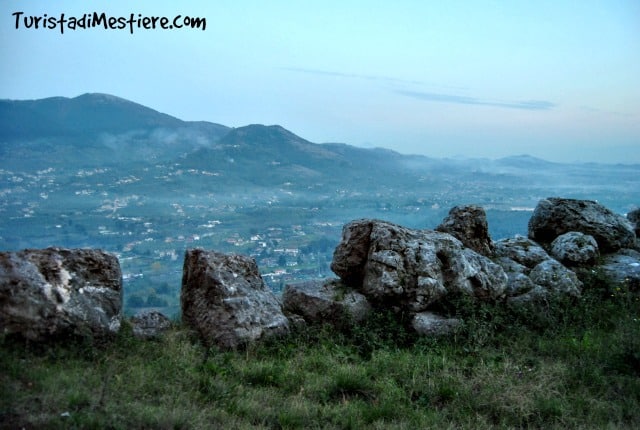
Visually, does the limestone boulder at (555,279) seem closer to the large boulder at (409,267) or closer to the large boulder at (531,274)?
the large boulder at (531,274)

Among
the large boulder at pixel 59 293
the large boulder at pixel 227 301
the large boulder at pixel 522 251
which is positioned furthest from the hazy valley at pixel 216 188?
the large boulder at pixel 522 251

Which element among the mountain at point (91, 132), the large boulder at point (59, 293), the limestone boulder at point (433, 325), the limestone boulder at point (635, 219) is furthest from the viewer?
the mountain at point (91, 132)

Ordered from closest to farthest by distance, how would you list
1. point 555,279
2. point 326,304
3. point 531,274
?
point 326,304 → point 555,279 → point 531,274

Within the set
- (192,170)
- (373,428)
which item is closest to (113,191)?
(192,170)

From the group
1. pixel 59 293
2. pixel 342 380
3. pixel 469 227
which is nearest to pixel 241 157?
pixel 469 227

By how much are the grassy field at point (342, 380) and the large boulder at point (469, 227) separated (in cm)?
264

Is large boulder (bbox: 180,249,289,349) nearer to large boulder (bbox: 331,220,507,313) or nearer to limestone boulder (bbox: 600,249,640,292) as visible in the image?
large boulder (bbox: 331,220,507,313)

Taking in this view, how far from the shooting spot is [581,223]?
1384 centimetres

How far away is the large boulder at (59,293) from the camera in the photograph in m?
7.37

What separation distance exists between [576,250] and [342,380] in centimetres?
803

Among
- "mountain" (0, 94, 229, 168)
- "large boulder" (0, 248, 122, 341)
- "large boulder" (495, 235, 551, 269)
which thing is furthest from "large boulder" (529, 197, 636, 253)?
"mountain" (0, 94, 229, 168)

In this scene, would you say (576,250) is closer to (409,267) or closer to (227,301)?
(409,267)

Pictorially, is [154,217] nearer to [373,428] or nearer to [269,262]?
[269,262]

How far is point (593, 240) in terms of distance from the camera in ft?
42.5
